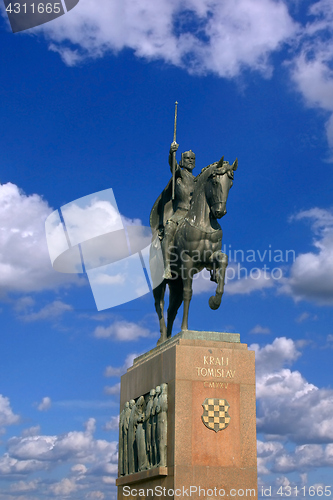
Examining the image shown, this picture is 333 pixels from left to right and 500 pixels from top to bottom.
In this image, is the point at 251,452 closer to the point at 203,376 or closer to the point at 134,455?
the point at 203,376

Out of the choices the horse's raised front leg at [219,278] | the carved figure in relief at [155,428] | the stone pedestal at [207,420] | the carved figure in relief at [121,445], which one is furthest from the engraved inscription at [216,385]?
the carved figure in relief at [121,445]

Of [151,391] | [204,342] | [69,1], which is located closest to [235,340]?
[204,342]

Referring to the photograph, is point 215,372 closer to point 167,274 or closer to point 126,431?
point 167,274

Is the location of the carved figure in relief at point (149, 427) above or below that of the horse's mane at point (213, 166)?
below

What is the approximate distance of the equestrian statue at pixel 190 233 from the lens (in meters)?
19.4

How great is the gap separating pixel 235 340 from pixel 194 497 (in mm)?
4317

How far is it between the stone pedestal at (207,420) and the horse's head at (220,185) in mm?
3652

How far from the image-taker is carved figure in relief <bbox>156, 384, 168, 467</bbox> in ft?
57.0

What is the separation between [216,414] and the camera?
17484 mm

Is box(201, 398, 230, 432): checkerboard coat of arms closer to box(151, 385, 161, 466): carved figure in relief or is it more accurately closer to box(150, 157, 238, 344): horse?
box(151, 385, 161, 466): carved figure in relief

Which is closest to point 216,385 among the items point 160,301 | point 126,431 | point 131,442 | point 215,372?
point 215,372

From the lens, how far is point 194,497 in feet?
54.3

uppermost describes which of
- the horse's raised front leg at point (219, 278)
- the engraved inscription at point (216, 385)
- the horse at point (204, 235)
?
the horse at point (204, 235)

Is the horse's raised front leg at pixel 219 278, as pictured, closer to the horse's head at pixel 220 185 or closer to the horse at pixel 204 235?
the horse at pixel 204 235
